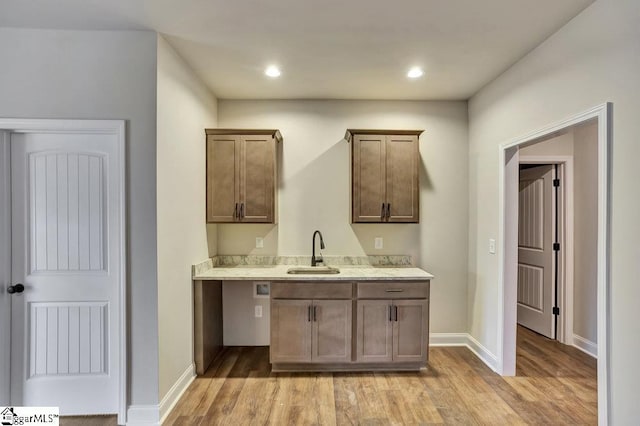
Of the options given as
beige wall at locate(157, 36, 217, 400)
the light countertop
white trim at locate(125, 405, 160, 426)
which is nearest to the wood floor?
white trim at locate(125, 405, 160, 426)

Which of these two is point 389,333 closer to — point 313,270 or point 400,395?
point 400,395

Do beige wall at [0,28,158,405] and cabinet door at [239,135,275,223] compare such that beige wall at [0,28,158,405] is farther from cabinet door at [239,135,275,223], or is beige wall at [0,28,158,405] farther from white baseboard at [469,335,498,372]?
white baseboard at [469,335,498,372]

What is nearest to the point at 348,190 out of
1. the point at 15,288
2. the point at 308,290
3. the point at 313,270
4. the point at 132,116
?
the point at 313,270

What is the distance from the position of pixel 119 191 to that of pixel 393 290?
2.37 m

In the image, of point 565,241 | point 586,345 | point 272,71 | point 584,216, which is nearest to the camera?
point 272,71

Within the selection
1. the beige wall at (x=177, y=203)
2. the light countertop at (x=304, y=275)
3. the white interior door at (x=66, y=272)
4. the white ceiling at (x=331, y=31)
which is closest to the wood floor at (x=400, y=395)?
the beige wall at (x=177, y=203)

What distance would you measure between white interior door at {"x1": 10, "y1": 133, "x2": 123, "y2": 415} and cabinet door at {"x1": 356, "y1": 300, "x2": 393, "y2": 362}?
1.94 meters

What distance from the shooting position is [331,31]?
2.26m

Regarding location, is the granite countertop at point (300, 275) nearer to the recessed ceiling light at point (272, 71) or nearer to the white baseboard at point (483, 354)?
the white baseboard at point (483, 354)

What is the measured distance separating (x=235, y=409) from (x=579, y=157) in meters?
4.32

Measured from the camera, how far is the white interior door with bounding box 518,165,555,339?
3.78m

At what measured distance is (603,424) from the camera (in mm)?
1843

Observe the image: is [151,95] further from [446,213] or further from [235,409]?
[446,213]

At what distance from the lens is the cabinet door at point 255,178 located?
3.20 metres
